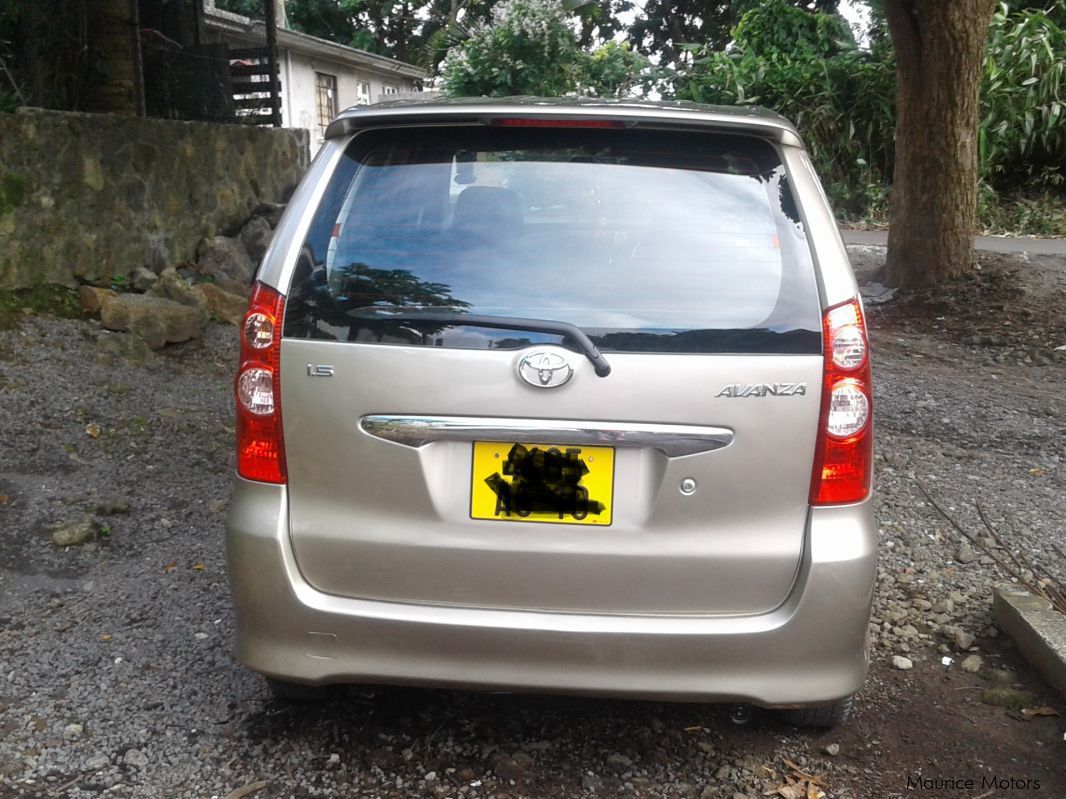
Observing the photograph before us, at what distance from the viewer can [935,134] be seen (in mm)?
8617

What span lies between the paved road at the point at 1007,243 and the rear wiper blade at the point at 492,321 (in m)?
8.42

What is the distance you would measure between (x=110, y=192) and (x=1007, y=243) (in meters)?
9.13

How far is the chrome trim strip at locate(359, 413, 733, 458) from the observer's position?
2.35 m

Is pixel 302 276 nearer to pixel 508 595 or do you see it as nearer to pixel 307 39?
pixel 508 595

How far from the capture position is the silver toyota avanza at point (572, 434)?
2371mm

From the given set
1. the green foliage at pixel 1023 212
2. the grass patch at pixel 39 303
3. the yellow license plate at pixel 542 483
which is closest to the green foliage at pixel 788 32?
the green foliage at pixel 1023 212

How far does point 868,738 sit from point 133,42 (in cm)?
812

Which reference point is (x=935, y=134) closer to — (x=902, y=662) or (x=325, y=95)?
(x=902, y=662)

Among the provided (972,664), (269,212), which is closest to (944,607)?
(972,664)

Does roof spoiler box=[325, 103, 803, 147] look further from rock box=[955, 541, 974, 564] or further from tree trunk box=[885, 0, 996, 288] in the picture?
tree trunk box=[885, 0, 996, 288]

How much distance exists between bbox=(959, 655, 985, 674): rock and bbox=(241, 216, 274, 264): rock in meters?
7.09

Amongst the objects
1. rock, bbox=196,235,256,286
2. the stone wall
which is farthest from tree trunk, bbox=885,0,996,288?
the stone wall

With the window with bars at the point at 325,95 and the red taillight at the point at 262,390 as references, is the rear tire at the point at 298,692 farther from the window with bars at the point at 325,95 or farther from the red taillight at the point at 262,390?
the window with bars at the point at 325,95

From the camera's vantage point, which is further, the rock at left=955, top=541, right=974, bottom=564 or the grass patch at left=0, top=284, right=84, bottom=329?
the grass patch at left=0, top=284, right=84, bottom=329
